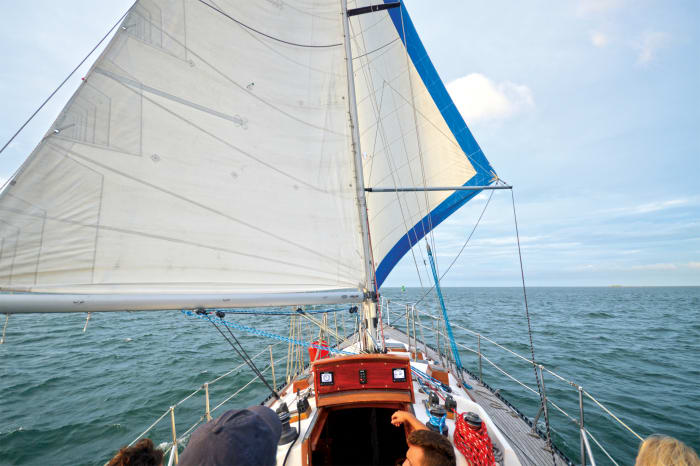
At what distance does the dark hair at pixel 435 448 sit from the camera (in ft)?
4.77

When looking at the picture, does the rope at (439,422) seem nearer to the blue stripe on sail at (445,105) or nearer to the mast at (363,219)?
the mast at (363,219)

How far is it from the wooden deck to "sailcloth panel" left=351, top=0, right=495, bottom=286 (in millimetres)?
3589

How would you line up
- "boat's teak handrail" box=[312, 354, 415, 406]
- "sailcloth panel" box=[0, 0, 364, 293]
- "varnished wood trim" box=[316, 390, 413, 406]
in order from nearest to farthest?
"sailcloth panel" box=[0, 0, 364, 293] → "varnished wood trim" box=[316, 390, 413, 406] → "boat's teak handrail" box=[312, 354, 415, 406]

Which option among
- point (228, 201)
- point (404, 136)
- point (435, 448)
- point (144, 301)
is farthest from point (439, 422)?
point (404, 136)

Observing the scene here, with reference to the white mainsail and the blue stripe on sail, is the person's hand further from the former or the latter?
the blue stripe on sail

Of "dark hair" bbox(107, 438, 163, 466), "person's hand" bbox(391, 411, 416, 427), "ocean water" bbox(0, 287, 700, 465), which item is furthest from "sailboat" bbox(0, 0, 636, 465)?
"ocean water" bbox(0, 287, 700, 465)

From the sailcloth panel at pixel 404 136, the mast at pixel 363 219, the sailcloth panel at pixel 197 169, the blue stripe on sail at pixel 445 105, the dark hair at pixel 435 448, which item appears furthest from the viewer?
the blue stripe on sail at pixel 445 105

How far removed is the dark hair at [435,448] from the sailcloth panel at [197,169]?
204cm

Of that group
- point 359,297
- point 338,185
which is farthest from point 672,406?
point 338,185

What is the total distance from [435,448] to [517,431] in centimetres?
405

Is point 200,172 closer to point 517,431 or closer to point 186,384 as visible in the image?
point 517,431

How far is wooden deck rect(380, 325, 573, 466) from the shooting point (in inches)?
143

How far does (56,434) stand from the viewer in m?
5.75

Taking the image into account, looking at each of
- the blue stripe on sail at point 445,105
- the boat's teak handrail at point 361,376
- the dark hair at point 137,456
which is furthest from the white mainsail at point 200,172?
the blue stripe on sail at point 445,105
